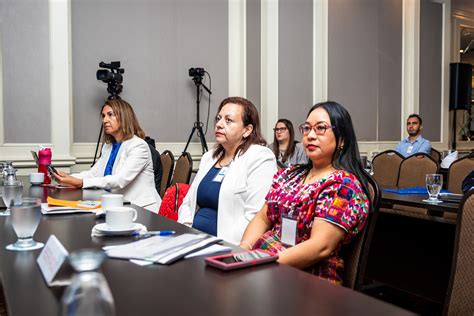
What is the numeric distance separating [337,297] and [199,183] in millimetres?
1576

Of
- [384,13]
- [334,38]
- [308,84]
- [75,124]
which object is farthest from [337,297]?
[384,13]

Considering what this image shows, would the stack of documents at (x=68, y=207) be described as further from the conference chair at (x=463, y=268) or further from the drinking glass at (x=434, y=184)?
the drinking glass at (x=434, y=184)

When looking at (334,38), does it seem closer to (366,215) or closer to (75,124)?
(75,124)

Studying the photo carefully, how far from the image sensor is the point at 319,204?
1579 mm

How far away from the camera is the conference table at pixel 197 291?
837 mm

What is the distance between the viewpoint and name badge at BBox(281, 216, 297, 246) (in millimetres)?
1644

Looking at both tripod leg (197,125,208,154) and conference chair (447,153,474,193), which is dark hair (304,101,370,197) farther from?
tripod leg (197,125,208,154)

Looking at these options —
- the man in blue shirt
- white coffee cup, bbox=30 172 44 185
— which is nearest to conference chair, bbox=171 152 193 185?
white coffee cup, bbox=30 172 44 185

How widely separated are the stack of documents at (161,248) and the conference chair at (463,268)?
0.78 metres

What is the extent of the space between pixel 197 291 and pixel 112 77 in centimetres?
422

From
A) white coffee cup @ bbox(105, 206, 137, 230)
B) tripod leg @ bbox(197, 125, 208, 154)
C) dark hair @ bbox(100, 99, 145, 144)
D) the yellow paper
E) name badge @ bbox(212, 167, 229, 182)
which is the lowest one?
the yellow paper

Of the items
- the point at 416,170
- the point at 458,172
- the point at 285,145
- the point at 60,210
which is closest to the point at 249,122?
the point at 60,210

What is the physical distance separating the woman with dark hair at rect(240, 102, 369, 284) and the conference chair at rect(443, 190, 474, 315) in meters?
0.30

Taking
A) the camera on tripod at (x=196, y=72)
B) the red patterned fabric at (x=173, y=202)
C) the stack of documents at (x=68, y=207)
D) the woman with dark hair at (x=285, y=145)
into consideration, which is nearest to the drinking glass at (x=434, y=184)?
the red patterned fabric at (x=173, y=202)
